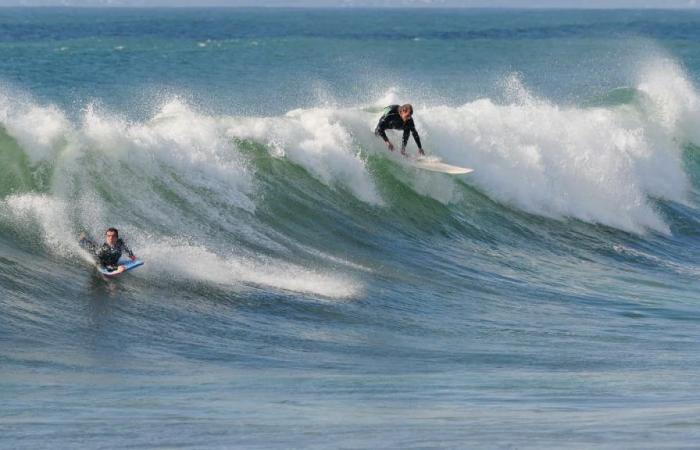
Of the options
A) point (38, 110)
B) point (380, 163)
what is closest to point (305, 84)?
point (380, 163)

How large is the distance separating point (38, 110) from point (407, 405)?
9262mm

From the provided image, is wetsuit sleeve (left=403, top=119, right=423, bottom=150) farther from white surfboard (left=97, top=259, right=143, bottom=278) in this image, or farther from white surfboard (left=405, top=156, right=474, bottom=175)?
white surfboard (left=97, top=259, right=143, bottom=278)

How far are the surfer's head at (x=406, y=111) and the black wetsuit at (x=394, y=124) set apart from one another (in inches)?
4.0

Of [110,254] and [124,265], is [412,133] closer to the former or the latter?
[124,265]

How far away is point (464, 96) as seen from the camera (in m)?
43.9

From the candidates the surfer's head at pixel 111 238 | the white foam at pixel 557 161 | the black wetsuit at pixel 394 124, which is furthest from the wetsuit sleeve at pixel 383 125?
the surfer's head at pixel 111 238

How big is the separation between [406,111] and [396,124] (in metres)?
0.74

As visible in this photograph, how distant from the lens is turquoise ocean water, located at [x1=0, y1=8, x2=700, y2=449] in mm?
8812

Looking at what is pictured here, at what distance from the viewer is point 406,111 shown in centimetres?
1834

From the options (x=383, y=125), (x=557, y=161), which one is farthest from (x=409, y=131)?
(x=557, y=161)

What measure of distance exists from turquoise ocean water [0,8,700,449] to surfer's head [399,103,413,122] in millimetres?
1213

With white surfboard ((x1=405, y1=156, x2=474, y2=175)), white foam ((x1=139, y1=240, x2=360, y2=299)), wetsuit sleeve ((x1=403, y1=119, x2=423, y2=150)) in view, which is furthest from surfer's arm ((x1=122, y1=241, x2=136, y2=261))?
white surfboard ((x1=405, y1=156, x2=474, y2=175))

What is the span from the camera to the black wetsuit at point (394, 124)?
61.4 ft

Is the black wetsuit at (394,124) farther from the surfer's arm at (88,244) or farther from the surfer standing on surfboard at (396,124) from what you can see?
the surfer's arm at (88,244)
